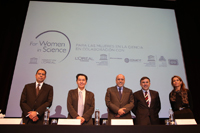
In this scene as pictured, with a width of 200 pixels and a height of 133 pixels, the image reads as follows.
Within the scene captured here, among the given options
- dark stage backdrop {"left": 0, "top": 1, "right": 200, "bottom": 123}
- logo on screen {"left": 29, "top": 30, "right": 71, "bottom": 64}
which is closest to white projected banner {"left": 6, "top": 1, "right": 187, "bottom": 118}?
logo on screen {"left": 29, "top": 30, "right": 71, "bottom": 64}

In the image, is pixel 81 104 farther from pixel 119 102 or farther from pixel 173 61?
pixel 173 61

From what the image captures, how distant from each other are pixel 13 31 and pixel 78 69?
200 cm

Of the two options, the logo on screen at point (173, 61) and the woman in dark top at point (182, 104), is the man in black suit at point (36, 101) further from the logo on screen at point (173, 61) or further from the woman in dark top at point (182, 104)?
the logo on screen at point (173, 61)

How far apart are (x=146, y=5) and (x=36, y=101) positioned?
3.87 meters

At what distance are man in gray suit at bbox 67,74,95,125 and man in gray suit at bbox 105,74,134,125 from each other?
34 centimetres

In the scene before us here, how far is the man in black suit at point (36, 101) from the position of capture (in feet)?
10.1

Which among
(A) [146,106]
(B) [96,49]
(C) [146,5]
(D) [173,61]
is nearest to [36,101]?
(B) [96,49]

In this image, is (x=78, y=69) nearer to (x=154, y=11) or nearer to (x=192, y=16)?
(x=154, y=11)

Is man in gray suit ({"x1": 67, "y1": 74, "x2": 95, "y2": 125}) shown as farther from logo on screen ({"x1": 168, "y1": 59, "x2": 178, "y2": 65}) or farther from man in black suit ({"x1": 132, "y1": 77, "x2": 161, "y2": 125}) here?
logo on screen ({"x1": 168, "y1": 59, "x2": 178, "y2": 65})

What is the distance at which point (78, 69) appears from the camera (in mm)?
4195

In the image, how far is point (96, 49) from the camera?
4.40m

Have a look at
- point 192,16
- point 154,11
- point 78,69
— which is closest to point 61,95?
point 78,69

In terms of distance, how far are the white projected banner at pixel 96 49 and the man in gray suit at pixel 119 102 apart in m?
0.67

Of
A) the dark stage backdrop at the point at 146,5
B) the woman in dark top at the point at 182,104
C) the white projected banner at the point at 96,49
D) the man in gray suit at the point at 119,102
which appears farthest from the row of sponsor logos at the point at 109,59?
the woman in dark top at the point at 182,104
